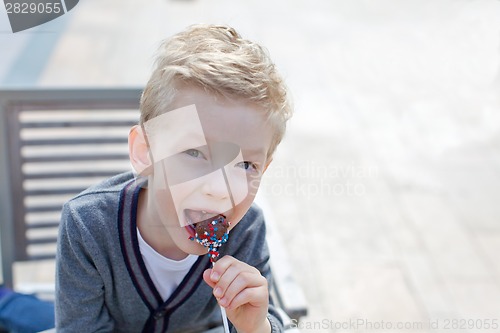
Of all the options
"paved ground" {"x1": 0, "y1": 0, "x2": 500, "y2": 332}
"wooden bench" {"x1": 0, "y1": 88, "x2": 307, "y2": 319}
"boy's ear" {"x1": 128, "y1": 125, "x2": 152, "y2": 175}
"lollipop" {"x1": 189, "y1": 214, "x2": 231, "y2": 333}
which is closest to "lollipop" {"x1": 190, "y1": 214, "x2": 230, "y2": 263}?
"lollipop" {"x1": 189, "y1": 214, "x2": 231, "y2": 333}

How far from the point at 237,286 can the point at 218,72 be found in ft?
0.97

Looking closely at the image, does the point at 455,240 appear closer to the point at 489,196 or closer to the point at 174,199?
the point at 489,196

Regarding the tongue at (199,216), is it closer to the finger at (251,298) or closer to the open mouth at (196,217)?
the open mouth at (196,217)

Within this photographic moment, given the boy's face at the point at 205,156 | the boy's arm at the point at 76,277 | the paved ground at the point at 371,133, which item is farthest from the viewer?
the paved ground at the point at 371,133

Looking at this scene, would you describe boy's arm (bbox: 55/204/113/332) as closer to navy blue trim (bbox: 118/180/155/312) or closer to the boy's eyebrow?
navy blue trim (bbox: 118/180/155/312)

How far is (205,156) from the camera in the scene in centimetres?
91

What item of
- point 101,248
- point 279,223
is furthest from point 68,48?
point 101,248

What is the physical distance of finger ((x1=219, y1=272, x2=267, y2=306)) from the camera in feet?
2.98

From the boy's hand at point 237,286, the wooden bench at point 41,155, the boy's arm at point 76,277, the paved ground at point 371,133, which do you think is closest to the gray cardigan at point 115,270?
the boy's arm at point 76,277

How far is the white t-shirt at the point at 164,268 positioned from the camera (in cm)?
105

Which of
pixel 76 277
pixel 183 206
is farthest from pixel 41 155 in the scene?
pixel 183 206

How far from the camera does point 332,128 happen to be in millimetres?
3098

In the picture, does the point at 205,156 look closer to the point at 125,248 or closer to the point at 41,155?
the point at 125,248

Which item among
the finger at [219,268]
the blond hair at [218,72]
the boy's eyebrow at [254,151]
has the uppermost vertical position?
the blond hair at [218,72]
